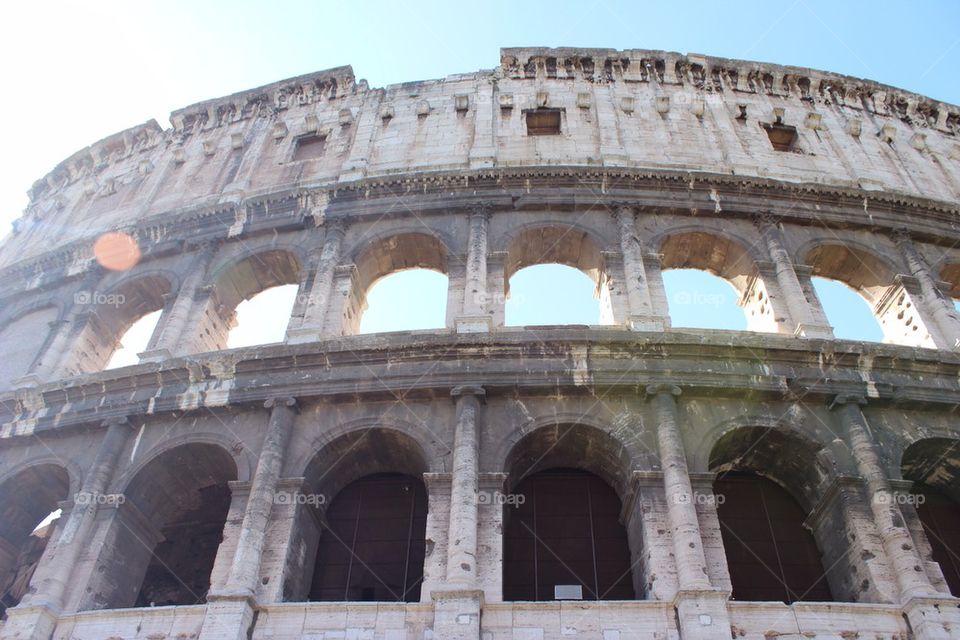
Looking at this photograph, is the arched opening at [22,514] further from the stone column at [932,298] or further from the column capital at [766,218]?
the stone column at [932,298]

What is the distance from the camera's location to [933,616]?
9375 millimetres

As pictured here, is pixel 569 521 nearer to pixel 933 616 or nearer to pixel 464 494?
pixel 464 494

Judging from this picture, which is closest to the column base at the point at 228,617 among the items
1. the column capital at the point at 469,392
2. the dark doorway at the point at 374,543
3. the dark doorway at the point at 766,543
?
Result: the dark doorway at the point at 374,543

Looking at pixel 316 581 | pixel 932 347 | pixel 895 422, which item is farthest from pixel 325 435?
pixel 932 347

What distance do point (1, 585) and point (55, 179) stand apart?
13.6 meters

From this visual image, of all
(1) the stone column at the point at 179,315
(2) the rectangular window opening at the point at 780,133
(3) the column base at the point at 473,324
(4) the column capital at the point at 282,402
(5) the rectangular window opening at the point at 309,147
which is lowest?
(4) the column capital at the point at 282,402

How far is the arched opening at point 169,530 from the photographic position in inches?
463

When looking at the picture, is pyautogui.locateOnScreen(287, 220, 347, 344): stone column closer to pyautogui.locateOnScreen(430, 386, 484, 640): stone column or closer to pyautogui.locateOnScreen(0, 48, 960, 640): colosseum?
pyautogui.locateOnScreen(0, 48, 960, 640): colosseum

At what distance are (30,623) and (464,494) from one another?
5764 mm

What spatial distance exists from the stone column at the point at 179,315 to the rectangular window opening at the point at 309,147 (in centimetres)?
383

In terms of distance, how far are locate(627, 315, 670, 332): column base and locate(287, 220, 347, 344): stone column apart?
17.4 ft

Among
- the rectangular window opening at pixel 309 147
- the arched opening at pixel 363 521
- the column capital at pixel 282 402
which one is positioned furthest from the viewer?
the rectangular window opening at pixel 309 147

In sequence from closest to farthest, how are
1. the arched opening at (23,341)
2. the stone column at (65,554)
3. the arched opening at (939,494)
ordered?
the stone column at (65,554) < the arched opening at (939,494) < the arched opening at (23,341)

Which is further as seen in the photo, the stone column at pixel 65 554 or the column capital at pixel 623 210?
the column capital at pixel 623 210
